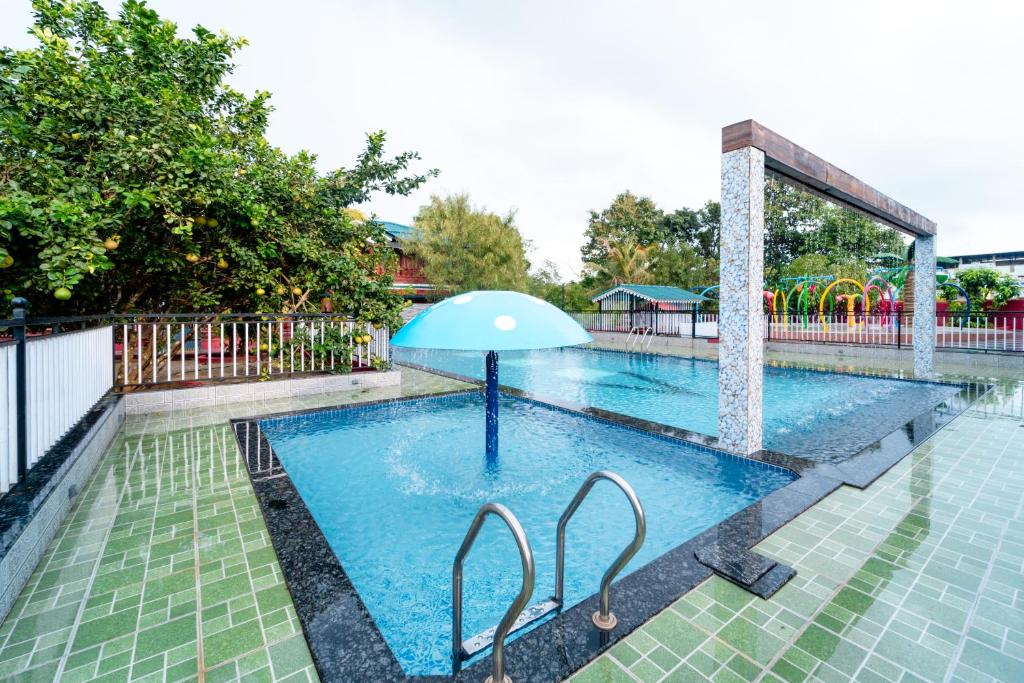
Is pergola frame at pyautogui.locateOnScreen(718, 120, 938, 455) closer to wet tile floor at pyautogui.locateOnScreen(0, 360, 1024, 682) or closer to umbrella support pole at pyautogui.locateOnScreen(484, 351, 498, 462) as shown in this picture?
wet tile floor at pyautogui.locateOnScreen(0, 360, 1024, 682)

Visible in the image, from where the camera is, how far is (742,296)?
16.0ft

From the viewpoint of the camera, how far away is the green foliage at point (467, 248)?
2241 centimetres

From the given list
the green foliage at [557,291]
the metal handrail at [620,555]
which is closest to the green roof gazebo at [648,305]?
the green foliage at [557,291]

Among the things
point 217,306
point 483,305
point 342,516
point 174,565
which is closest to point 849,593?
point 483,305

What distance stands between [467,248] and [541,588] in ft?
68.3

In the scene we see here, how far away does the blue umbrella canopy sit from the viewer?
12.8 ft

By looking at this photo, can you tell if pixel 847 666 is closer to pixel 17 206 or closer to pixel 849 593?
pixel 849 593

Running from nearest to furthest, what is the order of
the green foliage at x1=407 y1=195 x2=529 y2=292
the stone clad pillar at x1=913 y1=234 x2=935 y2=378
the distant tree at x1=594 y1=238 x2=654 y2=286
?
the stone clad pillar at x1=913 y1=234 x2=935 y2=378, the green foliage at x1=407 y1=195 x2=529 y2=292, the distant tree at x1=594 y1=238 x2=654 y2=286

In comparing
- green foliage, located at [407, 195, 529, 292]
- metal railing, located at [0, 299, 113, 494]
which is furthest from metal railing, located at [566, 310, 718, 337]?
metal railing, located at [0, 299, 113, 494]

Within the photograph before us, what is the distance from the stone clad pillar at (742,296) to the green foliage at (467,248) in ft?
57.6

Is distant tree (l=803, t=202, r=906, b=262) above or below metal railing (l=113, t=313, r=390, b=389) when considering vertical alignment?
above

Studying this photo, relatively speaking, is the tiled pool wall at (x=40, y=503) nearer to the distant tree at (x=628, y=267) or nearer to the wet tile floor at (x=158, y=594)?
the wet tile floor at (x=158, y=594)

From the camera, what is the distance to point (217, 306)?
351 inches

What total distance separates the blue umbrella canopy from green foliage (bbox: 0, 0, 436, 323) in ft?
13.8
